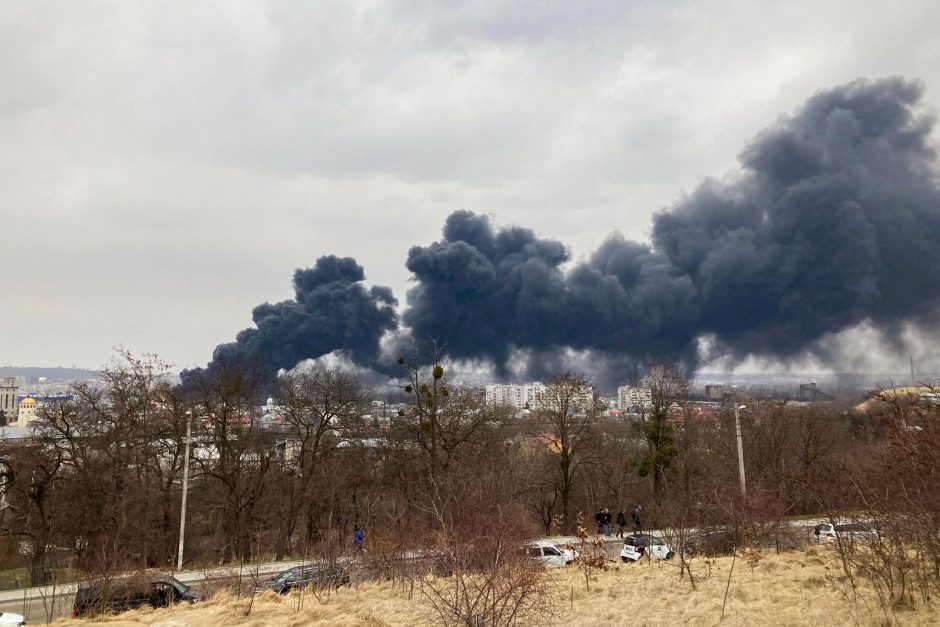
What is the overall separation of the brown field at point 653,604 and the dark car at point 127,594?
27.7 inches

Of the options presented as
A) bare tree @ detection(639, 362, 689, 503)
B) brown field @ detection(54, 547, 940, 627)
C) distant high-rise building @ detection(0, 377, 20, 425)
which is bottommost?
brown field @ detection(54, 547, 940, 627)

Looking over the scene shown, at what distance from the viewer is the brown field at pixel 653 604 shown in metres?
8.82

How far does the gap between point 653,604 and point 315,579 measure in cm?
630

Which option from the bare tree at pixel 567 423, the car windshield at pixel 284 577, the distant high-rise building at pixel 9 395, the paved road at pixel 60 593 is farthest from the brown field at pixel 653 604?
the distant high-rise building at pixel 9 395

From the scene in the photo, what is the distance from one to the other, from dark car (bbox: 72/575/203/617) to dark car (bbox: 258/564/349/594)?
1.64 metres

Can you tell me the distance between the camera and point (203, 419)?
28.5m

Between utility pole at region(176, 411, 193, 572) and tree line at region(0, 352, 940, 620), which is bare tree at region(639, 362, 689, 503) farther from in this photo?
utility pole at region(176, 411, 193, 572)

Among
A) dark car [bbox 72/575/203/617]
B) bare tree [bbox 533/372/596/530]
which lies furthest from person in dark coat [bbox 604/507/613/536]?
dark car [bbox 72/575/203/617]

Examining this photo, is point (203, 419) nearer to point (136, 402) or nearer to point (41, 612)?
point (136, 402)

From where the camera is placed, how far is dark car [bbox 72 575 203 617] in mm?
11648

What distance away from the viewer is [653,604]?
32.5ft

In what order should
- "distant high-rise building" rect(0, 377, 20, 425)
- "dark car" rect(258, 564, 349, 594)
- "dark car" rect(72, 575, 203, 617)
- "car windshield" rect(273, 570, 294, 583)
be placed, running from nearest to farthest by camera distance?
"dark car" rect(72, 575, 203, 617)
"dark car" rect(258, 564, 349, 594)
"car windshield" rect(273, 570, 294, 583)
"distant high-rise building" rect(0, 377, 20, 425)

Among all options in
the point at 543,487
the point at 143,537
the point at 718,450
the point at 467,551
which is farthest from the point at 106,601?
the point at 718,450

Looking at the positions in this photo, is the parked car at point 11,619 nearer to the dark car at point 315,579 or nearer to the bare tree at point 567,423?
the dark car at point 315,579
